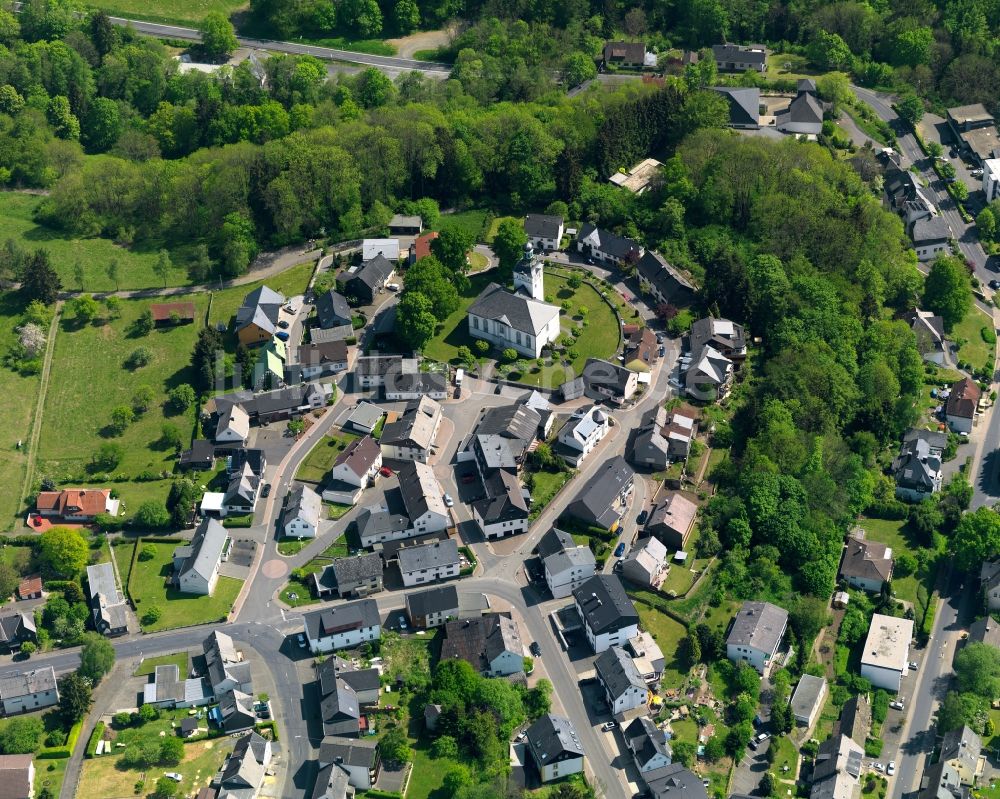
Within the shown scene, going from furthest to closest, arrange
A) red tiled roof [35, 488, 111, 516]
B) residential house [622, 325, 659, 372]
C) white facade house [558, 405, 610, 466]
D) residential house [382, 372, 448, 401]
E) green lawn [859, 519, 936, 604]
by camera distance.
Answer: residential house [622, 325, 659, 372]
residential house [382, 372, 448, 401]
white facade house [558, 405, 610, 466]
green lawn [859, 519, 936, 604]
red tiled roof [35, 488, 111, 516]

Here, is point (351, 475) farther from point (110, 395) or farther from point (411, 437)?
point (110, 395)

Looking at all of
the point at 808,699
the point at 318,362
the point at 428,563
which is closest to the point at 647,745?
the point at 808,699

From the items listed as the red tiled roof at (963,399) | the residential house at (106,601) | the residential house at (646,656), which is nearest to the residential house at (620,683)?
the residential house at (646,656)

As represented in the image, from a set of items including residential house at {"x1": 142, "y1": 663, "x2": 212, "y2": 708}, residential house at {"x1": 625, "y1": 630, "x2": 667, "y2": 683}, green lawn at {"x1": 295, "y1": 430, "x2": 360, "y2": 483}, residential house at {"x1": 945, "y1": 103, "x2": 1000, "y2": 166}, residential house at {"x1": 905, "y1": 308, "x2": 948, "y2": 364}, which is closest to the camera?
residential house at {"x1": 142, "y1": 663, "x2": 212, "y2": 708}

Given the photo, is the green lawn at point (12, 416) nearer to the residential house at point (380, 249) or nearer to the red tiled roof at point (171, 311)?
the red tiled roof at point (171, 311)

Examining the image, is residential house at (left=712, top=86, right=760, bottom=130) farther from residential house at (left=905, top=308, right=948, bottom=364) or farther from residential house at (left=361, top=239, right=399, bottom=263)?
residential house at (left=361, top=239, right=399, bottom=263)

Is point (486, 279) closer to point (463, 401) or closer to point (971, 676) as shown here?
point (463, 401)

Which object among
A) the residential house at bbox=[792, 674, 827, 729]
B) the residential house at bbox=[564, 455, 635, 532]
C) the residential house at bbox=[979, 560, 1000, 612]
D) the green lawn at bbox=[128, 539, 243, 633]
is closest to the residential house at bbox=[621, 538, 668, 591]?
the residential house at bbox=[564, 455, 635, 532]
